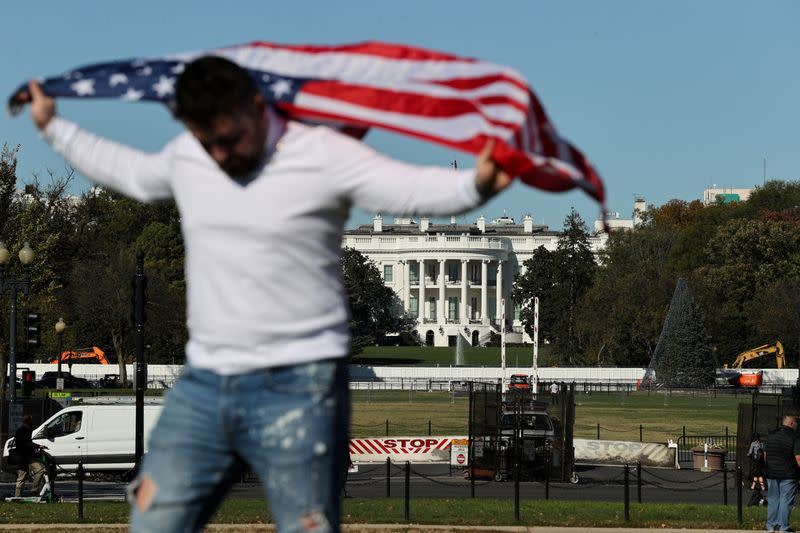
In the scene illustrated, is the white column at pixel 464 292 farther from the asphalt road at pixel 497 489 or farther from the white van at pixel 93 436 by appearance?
the white van at pixel 93 436

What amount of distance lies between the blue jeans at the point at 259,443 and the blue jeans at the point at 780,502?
15505 millimetres

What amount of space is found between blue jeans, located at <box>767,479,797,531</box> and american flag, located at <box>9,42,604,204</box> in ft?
50.0

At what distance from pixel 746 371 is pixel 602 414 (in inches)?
1438

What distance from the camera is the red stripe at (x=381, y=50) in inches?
205

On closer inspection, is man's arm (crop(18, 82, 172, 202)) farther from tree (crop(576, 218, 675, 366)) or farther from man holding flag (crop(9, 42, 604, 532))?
tree (crop(576, 218, 675, 366))

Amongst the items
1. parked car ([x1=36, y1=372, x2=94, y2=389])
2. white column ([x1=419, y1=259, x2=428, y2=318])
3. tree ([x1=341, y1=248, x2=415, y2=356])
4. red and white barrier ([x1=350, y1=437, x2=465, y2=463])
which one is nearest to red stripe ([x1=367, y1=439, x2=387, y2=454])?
red and white barrier ([x1=350, y1=437, x2=465, y2=463])

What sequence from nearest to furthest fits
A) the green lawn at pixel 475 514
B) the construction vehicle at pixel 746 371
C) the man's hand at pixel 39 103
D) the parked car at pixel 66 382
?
the man's hand at pixel 39 103 < the green lawn at pixel 475 514 < the parked car at pixel 66 382 < the construction vehicle at pixel 746 371

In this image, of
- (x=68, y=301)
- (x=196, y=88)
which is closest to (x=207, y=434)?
(x=196, y=88)

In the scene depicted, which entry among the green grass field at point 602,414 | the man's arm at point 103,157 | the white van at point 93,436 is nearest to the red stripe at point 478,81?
the man's arm at point 103,157

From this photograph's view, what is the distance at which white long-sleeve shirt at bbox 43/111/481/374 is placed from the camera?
4621mm

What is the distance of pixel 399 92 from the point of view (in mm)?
5098

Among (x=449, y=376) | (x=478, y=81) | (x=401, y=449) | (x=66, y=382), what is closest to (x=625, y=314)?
(x=449, y=376)

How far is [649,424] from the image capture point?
61.5 m

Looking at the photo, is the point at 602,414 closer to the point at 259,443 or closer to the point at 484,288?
the point at 259,443
